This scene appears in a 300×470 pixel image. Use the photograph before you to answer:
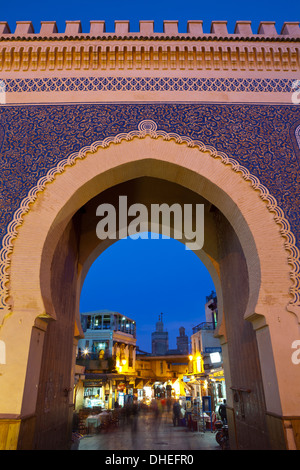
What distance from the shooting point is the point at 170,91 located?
13.6 feet

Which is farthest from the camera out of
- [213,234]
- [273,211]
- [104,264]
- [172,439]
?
[104,264]

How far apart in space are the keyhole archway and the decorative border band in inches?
33.2

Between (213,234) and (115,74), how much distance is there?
9.99 feet

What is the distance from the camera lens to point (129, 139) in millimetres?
3785

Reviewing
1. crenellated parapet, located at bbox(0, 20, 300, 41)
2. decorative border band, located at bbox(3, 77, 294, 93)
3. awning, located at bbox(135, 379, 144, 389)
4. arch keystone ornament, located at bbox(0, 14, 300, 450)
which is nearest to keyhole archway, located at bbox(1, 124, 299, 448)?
arch keystone ornament, located at bbox(0, 14, 300, 450)

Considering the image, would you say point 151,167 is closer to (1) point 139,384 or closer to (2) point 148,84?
(2) point 148,84

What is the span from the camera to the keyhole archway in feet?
9.29

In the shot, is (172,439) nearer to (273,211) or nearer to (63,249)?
(63,249)

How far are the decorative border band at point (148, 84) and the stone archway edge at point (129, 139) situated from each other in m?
0.67

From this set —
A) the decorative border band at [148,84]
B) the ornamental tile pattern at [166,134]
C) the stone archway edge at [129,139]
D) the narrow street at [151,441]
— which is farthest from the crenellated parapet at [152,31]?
the narrow street at [151,441]

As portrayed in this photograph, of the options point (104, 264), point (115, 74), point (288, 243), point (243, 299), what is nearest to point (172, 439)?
point (243, 299)

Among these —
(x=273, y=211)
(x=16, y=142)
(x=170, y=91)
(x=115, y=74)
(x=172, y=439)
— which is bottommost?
(x=172, y=439)

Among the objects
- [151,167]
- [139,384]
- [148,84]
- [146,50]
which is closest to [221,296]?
[151,167]

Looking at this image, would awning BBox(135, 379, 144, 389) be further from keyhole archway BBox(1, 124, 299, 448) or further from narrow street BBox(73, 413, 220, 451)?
keyhole archway BBox(1, 124, 299, 448)
